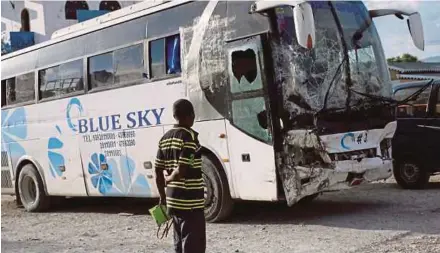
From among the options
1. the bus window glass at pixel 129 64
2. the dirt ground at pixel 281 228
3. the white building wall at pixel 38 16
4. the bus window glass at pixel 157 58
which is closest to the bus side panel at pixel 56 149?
the dirt ground at pixel 281 228

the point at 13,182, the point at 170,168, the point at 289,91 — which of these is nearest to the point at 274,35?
the point at 289,91

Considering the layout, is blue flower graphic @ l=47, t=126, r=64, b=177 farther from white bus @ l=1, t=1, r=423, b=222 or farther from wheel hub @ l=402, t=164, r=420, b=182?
wheel hub @ l=402, t=164, r=420, b=182

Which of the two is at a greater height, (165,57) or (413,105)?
(165,57)

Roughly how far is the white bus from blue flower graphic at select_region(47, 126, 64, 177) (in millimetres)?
721

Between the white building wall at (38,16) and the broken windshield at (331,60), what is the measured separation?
21.1 m

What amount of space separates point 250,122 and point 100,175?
358cm

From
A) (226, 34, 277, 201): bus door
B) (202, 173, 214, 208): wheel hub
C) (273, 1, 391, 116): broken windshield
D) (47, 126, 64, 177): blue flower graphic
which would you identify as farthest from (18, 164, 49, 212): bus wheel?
(273, 1, 391, 116): broken windshield

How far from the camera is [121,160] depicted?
32.7 feet

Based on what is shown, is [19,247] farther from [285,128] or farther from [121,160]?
[285,128]

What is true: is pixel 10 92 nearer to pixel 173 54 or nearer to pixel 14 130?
pixel 14 130

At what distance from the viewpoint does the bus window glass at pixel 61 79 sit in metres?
10.7

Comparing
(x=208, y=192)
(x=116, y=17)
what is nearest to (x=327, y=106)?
(x=208, y=192)

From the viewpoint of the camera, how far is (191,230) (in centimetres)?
477

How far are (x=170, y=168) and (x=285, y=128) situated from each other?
123 inches
